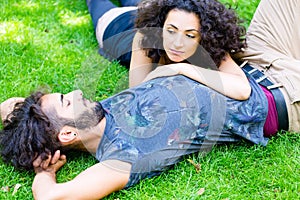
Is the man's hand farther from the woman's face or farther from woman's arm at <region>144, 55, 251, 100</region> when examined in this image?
the woman's face

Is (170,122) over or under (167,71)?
under

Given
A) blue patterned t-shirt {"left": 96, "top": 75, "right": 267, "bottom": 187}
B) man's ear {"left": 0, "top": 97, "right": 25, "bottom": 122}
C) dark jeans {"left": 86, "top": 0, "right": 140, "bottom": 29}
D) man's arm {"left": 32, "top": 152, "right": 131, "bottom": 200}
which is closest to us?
man's arm {"left": 32, "top": 152, "right": 131, "bottom": 200}

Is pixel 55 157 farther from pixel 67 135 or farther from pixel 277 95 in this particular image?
pixel 277 95

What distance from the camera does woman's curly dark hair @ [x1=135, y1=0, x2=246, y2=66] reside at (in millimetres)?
3268

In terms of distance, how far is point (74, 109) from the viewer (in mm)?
3043

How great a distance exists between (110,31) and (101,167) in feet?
5.85

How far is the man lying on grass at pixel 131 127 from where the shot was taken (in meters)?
2.90

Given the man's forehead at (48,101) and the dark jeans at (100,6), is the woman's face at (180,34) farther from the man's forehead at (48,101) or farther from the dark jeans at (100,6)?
the dark jeans at (100,6)

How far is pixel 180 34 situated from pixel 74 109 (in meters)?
0.81

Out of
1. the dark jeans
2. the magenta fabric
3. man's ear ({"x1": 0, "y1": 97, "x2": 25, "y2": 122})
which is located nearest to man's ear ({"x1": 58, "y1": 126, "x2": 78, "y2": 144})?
man's ear ({"x1": 0, "y1": 97, "x2": 25, "y2": 122})

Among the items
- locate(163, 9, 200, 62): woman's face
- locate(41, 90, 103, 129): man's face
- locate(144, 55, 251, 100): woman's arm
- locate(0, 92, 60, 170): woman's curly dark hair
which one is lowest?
locate(0, 92, 60, 170): woman's curly dark hair

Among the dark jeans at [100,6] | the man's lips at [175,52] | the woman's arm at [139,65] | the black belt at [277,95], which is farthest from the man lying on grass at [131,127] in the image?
the dark jeans at [100,6]

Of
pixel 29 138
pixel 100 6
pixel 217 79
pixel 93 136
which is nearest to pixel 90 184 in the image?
pixel 93 136

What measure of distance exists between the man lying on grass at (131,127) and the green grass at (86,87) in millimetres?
89
